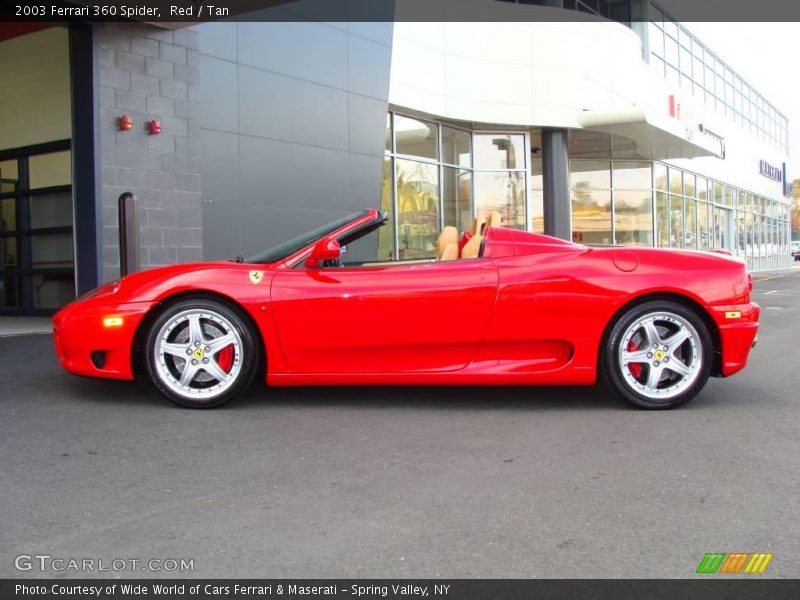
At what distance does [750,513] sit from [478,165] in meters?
16.0

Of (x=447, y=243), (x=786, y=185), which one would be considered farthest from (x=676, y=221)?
(x=786, y=185)

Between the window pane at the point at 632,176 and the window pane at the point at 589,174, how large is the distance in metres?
0.54

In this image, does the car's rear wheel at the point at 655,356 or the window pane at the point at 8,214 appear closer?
the car's rear wheel at the point at 655,356

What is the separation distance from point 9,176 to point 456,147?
390 inches

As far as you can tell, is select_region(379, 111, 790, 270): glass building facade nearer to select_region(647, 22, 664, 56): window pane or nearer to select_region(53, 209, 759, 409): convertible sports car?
select_region(647, 22, 664, 56): window pane

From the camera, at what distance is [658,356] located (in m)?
4.32

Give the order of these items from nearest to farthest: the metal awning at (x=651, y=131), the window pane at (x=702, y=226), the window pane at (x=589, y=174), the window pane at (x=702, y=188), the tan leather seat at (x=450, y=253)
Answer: the tan leather seat at (x=450, y=253) → the metal awning at (x=651, y=131) → the window pane at (x=589, y=174) → the window pane at (x=702, y=226) → the window pane at (x=702, y=188)

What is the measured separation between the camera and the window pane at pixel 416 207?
49.3 ft

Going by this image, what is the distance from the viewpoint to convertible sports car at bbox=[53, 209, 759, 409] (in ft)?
14.1

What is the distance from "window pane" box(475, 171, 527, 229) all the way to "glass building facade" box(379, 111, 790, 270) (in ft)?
0.08

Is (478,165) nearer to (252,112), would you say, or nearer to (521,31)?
(521,31)

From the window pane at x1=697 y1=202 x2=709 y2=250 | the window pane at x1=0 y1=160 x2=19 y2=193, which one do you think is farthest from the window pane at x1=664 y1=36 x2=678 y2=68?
the window pane at x1=0 y1=160 x2=19 y2=193

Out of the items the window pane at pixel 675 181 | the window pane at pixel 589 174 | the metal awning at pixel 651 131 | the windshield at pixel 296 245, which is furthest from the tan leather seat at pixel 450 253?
the window pane at pixel 675 181

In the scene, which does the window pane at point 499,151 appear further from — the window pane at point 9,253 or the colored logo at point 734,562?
the colored logo at point 734,562
